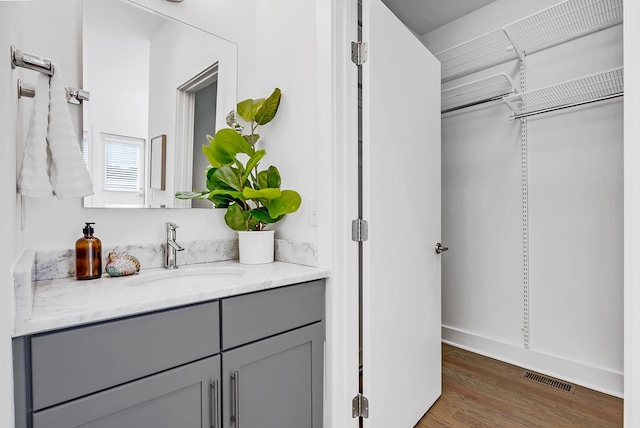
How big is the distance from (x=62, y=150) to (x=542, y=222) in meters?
2.55

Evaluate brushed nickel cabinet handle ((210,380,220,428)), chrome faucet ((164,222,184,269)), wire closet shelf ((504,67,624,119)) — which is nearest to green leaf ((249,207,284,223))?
chrome faucet ((164,222,184,269))

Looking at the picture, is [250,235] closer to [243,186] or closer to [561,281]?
[243,186]

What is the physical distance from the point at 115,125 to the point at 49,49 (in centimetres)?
32

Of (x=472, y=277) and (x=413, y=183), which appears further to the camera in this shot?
(x=472, y=277)

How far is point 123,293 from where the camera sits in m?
1.00

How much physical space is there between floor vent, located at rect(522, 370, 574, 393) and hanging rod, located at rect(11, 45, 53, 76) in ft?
9.12

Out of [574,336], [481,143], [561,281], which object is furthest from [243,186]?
[574,336]

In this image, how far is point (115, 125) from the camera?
141 cm

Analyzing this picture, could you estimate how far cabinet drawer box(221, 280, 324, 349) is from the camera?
1095 millimetres

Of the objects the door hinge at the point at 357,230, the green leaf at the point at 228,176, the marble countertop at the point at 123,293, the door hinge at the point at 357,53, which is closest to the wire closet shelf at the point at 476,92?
the door hinge at the point at 357,53

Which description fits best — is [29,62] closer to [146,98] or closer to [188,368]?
[146,98]

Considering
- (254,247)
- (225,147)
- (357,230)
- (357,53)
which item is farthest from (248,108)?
(357,230)

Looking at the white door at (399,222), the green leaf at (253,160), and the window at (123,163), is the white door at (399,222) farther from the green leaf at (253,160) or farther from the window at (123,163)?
the window at (123,163)

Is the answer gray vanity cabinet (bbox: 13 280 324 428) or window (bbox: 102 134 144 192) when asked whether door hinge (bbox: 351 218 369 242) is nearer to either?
gray vanity cabinet (bbox: 13 280 324 428)
